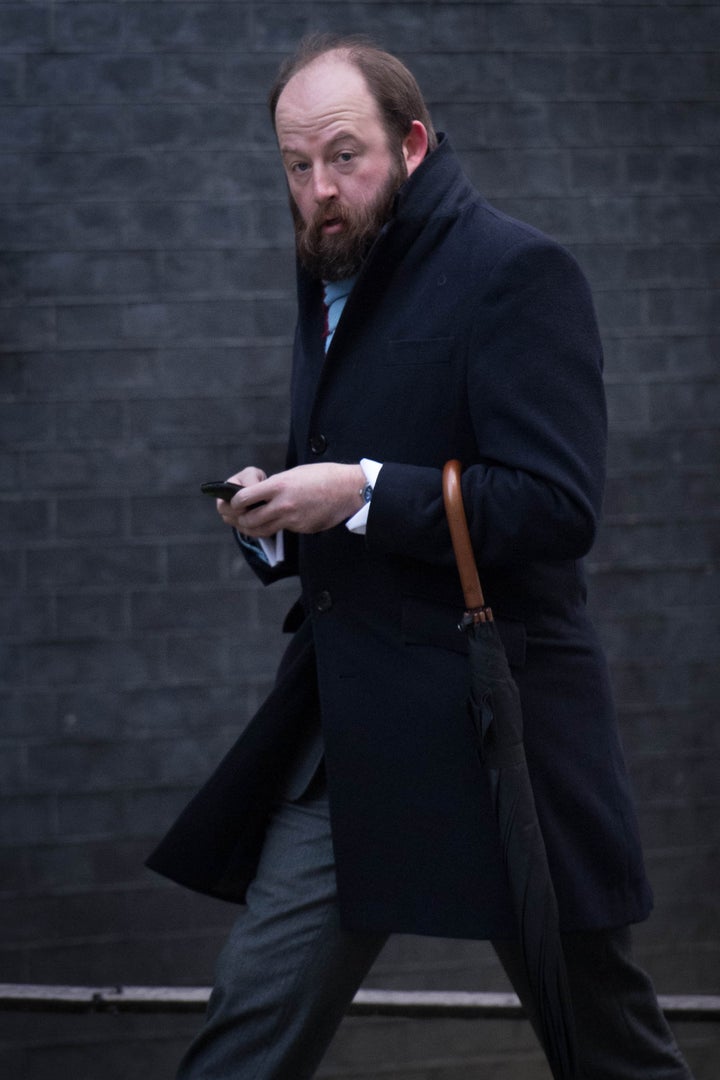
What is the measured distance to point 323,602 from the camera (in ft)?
7.52

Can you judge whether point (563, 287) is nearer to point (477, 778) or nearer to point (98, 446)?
point (477, 778)

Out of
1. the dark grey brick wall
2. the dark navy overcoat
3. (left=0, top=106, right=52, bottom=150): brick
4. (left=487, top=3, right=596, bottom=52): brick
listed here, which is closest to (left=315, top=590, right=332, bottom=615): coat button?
the dark navy overcoat

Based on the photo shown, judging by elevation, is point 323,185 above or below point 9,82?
below

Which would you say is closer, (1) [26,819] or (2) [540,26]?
(1) [26,819]

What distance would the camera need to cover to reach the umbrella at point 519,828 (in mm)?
1980

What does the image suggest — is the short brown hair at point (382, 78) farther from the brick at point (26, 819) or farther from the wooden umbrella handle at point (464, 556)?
the brick at point (26, 819)

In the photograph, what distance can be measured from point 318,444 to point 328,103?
1.94 ft

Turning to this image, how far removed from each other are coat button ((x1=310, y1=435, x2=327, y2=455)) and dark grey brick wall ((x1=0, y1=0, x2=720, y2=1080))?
1738 millimetres

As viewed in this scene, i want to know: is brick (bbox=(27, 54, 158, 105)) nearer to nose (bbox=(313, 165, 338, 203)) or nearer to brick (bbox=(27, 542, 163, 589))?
brick (bbox=(27, 542, 163, 589))

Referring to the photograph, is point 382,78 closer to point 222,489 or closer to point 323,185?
point 323,185

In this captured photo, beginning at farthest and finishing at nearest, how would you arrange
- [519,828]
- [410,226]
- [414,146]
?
[414,146] < [410,226] < [519,828]

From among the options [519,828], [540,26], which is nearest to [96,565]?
[540,26]

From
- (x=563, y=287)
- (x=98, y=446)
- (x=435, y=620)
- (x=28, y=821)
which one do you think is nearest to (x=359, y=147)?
(x=563, y=287)

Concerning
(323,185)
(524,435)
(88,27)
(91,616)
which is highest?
(88,27)
